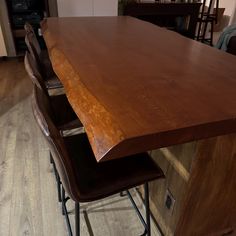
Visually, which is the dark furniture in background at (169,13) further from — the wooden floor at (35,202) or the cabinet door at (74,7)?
the wooden floor at (35,202)

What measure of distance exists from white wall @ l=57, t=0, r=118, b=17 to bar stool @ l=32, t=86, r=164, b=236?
3011 mm

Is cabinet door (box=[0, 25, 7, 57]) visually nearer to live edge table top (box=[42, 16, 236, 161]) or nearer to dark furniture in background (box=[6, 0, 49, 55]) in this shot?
dark furniture in background (box=[6, 0, 49, 55])

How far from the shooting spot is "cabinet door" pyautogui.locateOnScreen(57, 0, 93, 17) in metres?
3.58

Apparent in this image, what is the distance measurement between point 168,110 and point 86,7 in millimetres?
3388

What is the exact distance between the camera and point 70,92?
101 cm

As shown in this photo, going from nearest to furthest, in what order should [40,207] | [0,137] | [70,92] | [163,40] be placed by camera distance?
1. [70,92]
2. [40,207]
3. [163,40]
4. [0,137]

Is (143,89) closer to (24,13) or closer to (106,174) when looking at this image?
(106,174)

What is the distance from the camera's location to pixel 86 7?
3695 millimetres

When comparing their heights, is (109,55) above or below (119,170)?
above

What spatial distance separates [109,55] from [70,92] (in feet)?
1.44

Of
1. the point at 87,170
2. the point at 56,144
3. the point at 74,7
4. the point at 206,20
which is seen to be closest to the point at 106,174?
the point at 87,170

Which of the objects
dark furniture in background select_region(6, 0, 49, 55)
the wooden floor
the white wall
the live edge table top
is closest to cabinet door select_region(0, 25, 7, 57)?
dark furniture in background select_region(6, 0, 49, 55)

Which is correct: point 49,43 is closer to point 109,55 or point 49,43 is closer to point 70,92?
point 109,55

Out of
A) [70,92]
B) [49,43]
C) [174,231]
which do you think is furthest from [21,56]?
[174,231]
